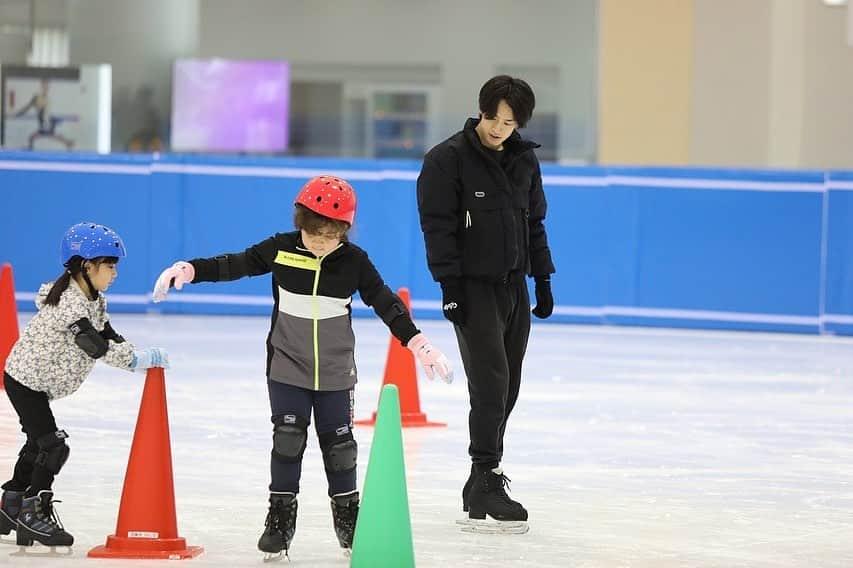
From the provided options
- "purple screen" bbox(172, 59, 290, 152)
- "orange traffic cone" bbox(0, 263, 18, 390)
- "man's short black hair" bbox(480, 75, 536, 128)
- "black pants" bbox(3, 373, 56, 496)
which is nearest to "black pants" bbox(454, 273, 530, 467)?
"man's short black hair" bbox(480, 75, 536, 128)

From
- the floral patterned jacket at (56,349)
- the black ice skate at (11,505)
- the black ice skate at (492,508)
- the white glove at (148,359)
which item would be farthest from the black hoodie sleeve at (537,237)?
the black ice skate at (11,505)

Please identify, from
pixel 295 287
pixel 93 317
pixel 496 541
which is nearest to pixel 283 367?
pixel 295 287

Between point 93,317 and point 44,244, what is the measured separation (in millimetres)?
9539

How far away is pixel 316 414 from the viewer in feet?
17.1

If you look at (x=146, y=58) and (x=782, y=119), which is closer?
(x=782, y=119)

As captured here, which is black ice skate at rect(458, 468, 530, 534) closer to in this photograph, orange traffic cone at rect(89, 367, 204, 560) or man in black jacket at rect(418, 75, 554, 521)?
man in black jacket at rect(418, 75, 554, 521)

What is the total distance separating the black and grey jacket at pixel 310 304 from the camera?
514cm

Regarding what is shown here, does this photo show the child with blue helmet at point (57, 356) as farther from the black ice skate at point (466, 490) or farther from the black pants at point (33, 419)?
the black ice skate at point (466, 490)

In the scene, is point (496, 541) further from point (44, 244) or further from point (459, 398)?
point (44, 244)

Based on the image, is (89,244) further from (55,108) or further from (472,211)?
(55,108)

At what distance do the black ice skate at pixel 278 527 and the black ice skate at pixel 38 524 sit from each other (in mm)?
668

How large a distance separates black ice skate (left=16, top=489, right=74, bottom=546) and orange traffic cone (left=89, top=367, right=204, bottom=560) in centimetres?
13

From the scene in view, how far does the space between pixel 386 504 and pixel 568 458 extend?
9.46 feet

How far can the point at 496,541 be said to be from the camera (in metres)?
5.61
